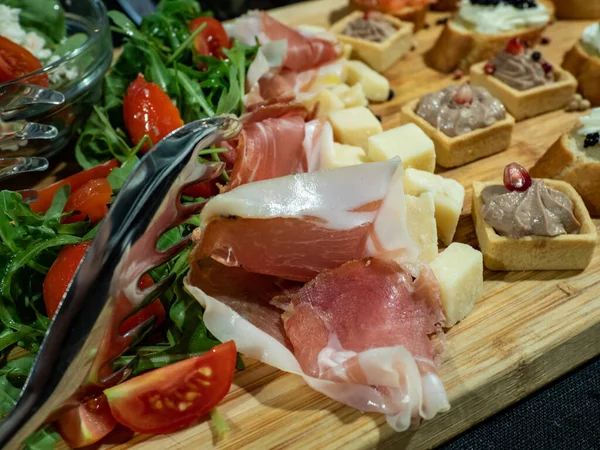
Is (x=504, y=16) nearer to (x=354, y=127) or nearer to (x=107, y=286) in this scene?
→ (x=354, y=127)

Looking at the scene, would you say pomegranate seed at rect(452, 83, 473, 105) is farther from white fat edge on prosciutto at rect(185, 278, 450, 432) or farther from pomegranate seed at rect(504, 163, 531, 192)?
white fat edge on prosciutto at rect(185, 278, 450, 432)

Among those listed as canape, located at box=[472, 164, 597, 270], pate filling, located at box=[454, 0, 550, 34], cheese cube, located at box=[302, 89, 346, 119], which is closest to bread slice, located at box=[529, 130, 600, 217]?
canape, located at box=[472, 164, 597, 270]

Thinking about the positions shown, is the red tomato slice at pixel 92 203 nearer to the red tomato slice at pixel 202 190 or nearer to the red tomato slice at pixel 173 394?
the red tomato slice at pixel 202 190

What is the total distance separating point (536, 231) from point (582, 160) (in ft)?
1.66

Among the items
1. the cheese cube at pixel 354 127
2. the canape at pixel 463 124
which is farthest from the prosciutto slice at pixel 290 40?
the canape at pixel 463 124

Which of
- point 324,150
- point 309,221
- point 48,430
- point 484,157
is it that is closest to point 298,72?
point 324,150

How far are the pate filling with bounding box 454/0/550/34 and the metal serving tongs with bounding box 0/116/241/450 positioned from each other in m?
2.30

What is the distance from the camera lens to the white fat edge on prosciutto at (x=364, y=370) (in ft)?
5.32

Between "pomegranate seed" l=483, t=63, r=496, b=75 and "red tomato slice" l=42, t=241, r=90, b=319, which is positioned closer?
"red tomato slice" l=42, t=241, r=90, b=319

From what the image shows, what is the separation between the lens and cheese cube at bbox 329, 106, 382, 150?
260cm

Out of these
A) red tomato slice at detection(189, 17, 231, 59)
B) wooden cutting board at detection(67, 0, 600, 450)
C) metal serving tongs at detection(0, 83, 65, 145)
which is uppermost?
metal serving tongs at detection(0, 83, 65, 145)

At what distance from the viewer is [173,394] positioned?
5.41ft

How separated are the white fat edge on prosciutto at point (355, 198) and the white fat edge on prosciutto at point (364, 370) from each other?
384mm

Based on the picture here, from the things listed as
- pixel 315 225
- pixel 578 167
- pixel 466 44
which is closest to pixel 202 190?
pixel 315 225
